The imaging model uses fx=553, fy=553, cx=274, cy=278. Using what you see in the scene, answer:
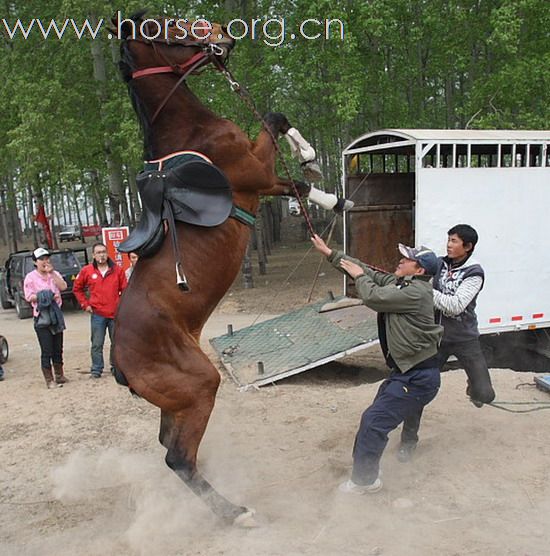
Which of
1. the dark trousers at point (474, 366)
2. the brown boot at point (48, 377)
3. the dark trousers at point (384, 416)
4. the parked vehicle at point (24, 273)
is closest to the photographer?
the dark trousers at point (384, 416)

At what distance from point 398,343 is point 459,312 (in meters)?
0.84

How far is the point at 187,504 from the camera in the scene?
4.24m

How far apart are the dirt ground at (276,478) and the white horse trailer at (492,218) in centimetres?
175

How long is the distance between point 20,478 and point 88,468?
59cm

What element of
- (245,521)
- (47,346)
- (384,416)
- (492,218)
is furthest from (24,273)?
(384,416)

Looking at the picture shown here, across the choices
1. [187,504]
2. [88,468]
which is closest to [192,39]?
[187,504]

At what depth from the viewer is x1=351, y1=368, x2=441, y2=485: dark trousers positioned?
13.8 feet

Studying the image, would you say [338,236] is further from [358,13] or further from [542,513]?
[542,513]

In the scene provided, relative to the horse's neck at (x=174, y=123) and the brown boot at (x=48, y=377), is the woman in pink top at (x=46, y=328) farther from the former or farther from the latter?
the horse's neck at (x=174, y=123)

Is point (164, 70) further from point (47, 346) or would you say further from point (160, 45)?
point (47, 346)

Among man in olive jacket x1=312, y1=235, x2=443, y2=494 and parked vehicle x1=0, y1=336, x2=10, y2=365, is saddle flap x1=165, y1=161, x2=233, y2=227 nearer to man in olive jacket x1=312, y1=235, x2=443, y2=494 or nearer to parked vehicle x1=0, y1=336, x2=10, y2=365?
man in olive jacket x1=312, y1=235, x2=443, y2=494

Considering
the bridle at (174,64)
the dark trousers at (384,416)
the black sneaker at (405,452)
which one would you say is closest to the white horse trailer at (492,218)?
the black sneaker at (405,452)

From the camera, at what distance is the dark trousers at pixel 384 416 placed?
166 inches

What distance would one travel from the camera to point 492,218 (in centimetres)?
833
